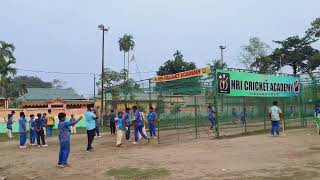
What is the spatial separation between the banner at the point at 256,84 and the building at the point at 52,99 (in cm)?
2844

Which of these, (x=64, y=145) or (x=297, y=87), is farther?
(x=297, y=87)

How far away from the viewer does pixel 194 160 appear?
1341 cm

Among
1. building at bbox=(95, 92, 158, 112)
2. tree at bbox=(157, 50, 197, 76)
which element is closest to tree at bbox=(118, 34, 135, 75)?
tree at bbox=(157, 50, 197, 76)

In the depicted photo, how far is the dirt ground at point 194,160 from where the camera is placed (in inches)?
439

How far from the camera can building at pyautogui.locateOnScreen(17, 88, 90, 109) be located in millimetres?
50406

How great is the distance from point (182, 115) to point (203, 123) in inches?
77.8

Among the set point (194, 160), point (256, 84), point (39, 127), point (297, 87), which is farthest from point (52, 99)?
point (194, 160)

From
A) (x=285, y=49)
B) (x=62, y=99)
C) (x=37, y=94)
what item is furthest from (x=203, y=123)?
(x=285, y=49)

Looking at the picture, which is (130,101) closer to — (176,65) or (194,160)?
(194,160)

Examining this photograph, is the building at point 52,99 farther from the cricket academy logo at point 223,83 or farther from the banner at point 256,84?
the cricket academy logo at point 223,83

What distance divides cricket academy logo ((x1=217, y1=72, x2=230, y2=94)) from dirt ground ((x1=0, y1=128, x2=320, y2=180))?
91.5 inches

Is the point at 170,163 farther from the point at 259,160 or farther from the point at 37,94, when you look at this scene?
the point at 37,94

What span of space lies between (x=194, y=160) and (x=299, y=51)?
5130 centimetres

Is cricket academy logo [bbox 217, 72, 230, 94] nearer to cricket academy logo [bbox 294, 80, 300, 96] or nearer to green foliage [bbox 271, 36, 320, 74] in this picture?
cricket academy logo [bbox 294, 80, 300, 96]
